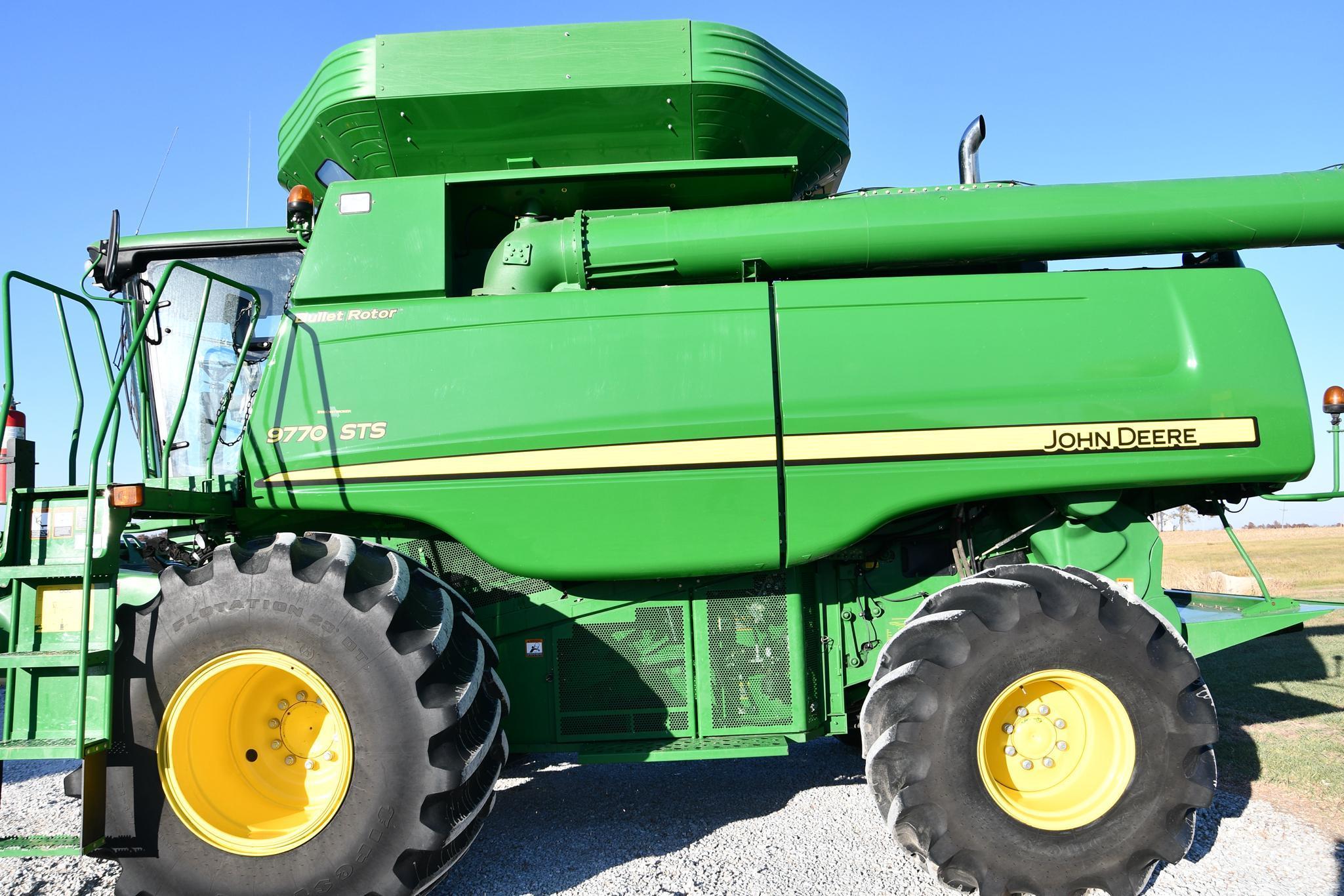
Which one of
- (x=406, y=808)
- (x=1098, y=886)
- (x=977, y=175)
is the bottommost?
(x=1098, y=886)

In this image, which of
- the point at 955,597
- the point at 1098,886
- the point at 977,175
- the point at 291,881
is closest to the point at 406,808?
the point at 291,881

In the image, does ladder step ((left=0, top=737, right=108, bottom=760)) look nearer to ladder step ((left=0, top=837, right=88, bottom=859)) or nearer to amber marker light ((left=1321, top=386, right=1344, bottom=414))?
ladder step ((left=0, top=837, right=88, bottom=859))

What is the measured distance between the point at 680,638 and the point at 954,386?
1.74 meters

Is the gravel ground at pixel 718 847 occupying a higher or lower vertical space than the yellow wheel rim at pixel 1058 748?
lower

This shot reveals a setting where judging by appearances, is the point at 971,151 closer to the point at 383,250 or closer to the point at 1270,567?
the point at 383,250

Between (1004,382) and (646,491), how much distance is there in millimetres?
1670

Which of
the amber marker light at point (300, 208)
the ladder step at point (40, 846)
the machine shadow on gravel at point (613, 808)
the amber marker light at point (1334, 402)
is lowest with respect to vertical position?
the machine shadow on gravel at point (613, 808)

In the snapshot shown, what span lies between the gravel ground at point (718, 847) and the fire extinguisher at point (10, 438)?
1.74 metres

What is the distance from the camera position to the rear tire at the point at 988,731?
3.72 metres

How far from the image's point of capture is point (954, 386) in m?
4.07

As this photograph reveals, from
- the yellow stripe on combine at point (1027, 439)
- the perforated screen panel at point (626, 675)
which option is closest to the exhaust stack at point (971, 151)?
the yellow stripe on combine at point (1027, 439)

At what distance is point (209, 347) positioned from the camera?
495cm

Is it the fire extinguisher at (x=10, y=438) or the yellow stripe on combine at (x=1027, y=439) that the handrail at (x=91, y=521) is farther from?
the yellow stripe on combine at (x=1027, y=439)

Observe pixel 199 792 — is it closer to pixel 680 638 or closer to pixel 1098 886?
A: pixel 680 638
